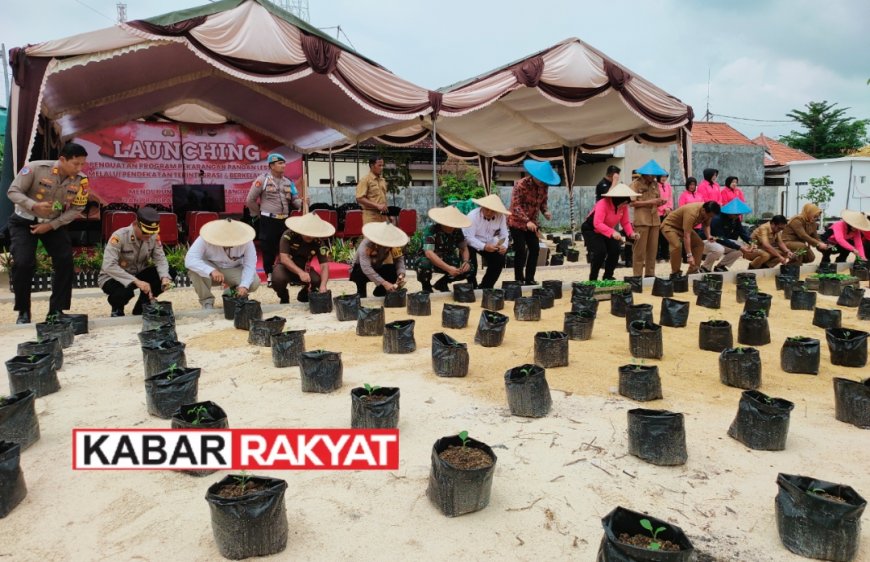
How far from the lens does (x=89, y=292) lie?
7484 mm

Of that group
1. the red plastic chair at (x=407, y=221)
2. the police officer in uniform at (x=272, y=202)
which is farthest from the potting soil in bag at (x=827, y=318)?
the red plastic chair at (x=407, y=221)

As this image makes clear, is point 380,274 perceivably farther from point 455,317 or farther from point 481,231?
point 455,317

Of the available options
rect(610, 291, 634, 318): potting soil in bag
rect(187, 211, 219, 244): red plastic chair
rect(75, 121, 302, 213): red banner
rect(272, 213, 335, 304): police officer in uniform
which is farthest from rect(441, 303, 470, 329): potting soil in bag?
rect(75, 121, 302, 213): red banner

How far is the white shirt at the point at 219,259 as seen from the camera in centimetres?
551

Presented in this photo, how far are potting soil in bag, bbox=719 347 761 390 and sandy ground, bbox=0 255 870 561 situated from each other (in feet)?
0.37

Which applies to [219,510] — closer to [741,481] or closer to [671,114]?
[741,481]

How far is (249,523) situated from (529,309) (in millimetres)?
3858

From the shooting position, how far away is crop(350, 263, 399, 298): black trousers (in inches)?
245

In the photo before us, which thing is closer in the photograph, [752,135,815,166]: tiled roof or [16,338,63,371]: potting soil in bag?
[16,338,63,371]: potting soil in bag

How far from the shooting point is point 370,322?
186 inches

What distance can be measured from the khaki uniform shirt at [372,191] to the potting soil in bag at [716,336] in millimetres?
4790

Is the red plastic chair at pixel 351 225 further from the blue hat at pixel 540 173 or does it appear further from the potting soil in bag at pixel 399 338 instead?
the potting soil in bag at pixel 399 338

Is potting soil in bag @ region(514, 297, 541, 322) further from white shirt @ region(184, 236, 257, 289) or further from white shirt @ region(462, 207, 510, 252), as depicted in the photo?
white shirt @ region(184, 236, 257, 289)

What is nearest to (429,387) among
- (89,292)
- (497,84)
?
(497,84)
